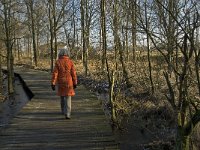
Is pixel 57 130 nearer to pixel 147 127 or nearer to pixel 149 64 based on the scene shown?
pixel 147 127

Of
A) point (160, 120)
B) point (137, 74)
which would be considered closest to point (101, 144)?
point (160, 120)

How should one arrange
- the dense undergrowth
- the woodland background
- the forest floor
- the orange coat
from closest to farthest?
the woodland background → the forest floor → the dense undergrowth → the orange coat

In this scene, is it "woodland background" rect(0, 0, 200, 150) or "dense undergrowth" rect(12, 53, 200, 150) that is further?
"dense undergrowth" rect(12, 53, 200, 150)

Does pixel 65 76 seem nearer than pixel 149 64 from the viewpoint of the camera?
Yes

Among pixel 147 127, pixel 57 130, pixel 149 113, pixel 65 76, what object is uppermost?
pixel 65 76

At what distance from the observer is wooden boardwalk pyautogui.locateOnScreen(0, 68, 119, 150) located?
819 centimetres

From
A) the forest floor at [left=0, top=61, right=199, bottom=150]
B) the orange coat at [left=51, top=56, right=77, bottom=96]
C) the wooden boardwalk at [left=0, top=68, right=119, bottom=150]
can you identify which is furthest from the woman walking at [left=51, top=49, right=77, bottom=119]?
the forest floor at [left=0, top=61, right=199, bottom=150]

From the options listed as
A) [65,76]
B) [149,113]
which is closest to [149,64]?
[149,113]

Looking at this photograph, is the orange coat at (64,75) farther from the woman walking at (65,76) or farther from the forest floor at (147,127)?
the forest floor at (147,127)

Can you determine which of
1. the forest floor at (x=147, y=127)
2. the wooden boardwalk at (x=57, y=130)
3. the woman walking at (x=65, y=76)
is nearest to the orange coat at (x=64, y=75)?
the woman walking at (x=65, y=76)

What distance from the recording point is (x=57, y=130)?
940cm

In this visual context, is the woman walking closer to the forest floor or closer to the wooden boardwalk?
the wooden boardwalk

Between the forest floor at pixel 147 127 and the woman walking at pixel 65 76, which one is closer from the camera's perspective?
the forest floor at pixel 147 127

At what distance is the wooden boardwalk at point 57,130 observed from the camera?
26.9 ft
